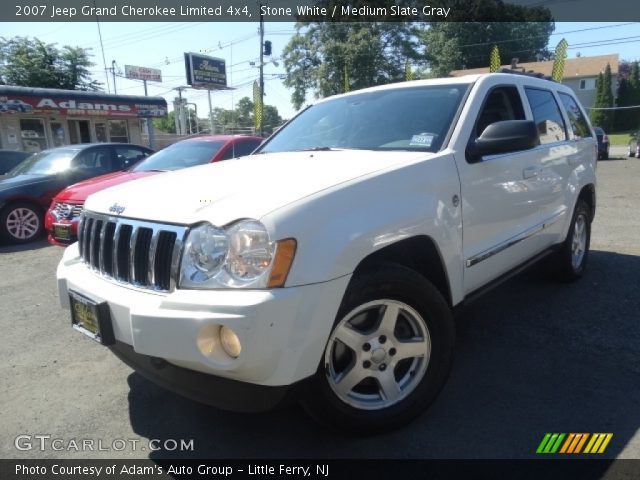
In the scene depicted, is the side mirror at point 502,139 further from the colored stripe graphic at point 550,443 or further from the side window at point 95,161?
the side window at point 95,161

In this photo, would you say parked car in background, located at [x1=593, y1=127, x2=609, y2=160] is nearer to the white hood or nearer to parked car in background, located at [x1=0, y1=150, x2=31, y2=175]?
parked car in background, located at [x1=0, y1=150, x2=31, y2=175]

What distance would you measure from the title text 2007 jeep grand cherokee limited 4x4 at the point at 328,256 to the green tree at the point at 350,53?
35.2 meters

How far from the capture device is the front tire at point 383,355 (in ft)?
7.27

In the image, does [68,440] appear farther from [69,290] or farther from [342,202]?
[342,202]

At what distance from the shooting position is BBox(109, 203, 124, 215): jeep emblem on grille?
2445 millimetres

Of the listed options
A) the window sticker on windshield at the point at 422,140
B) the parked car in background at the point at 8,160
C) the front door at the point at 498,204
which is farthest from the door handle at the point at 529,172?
the parked car in background at the point at 8,160

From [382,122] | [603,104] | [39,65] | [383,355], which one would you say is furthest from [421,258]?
[603,104]

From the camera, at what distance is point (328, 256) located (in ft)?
6.63

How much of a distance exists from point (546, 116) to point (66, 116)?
69.5ft

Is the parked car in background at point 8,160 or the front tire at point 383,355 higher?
the parked car in background at point 8,160

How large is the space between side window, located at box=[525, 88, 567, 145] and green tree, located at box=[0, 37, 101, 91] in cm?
2936

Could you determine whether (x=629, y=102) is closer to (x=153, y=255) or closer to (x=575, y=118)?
(x=575, y=118)

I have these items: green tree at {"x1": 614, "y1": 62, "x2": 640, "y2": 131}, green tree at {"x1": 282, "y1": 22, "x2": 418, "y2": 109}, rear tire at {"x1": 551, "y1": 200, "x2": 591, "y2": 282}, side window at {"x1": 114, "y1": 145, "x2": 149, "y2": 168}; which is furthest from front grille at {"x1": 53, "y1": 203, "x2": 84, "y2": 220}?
green tree at {"x1": 614, "y1": 62, "x2": 640, "y2": 131}

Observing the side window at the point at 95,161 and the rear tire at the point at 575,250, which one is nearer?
the rear tire at the point at 575,250
